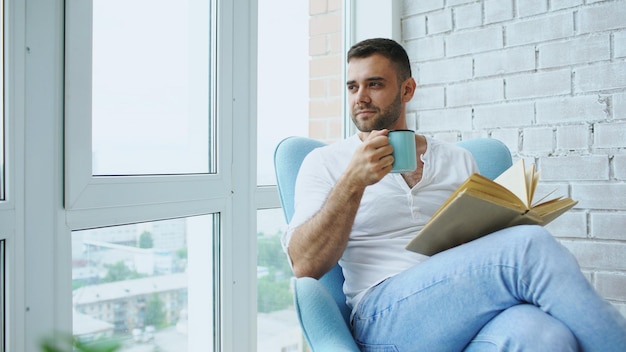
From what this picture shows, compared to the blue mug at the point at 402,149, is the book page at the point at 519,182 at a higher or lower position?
lower

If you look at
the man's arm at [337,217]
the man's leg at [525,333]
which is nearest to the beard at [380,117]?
the man's arm at [337,217]

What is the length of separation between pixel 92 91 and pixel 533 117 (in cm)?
152

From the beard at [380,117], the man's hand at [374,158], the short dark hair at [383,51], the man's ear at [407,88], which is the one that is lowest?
the man's hand at [374,158]

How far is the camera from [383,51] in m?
1.58

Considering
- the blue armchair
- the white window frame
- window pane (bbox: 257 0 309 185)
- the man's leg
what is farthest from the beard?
the man's leg

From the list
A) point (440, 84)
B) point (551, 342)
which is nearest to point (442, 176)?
point (551, 342)

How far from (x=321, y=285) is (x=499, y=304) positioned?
14.9 inches

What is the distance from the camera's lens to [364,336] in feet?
3.88

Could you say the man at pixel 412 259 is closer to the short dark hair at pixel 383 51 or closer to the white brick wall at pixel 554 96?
the short dark hair at pixel 383 51

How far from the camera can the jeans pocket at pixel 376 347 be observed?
112 centimetres

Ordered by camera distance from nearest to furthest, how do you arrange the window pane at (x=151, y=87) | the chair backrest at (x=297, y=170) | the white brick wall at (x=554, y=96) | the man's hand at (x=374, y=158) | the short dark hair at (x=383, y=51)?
the man's hand at (x=374, y=158), the window pane at (x=151, y=87), the chair backrest at (x=297, y=170), the short dark hair at (x=383, y=51), the white brick wall at (x=554, y=96)

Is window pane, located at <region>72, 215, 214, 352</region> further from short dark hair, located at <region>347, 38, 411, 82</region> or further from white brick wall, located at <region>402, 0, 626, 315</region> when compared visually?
white brick wall, located at <region>402, 0, 626, 315</region>

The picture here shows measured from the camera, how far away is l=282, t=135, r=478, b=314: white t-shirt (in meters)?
1.32

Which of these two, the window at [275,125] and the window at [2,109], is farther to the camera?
the window at [275,125]
